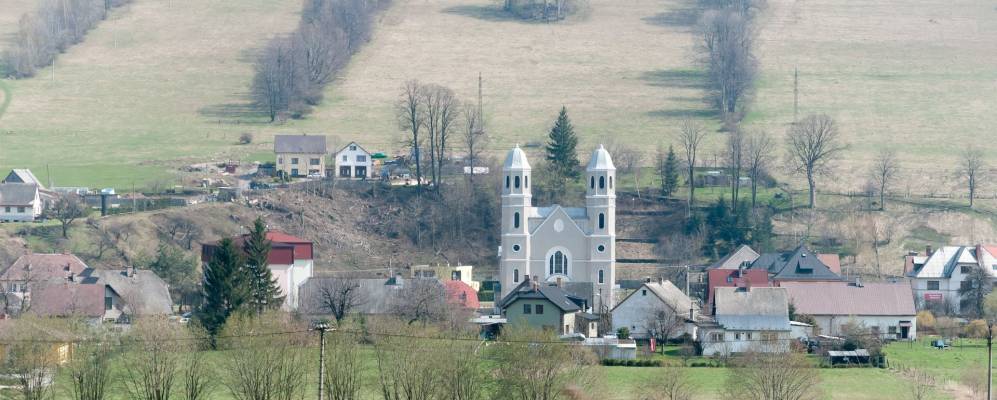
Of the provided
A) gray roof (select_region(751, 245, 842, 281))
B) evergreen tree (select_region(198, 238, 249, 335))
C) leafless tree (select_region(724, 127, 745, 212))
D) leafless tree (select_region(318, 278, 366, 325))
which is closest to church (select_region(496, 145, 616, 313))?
gray roof (select_region(751, 245, 842, 281))

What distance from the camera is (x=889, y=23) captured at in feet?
546

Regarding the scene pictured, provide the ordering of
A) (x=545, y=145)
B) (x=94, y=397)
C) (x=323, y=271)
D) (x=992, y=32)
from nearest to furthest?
(x=94, y=397) < (x=323, y=271) < (x=545, y=145) < (x=992, y=32)

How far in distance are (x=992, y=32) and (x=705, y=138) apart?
125 feet

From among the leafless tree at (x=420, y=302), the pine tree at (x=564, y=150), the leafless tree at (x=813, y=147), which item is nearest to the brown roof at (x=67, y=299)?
the leafless tree at (x=420, y=302)

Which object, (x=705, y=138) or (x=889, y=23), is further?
(x=889, y=23)

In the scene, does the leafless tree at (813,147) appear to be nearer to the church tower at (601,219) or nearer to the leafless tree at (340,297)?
the church tower at (601,219)

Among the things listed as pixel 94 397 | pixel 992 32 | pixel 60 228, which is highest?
pixel 992 32

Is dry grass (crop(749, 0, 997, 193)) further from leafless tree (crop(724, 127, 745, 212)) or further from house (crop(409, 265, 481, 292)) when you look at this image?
house (crop(409, 265, 481, 292))

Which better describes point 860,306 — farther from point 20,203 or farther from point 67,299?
point 20,203

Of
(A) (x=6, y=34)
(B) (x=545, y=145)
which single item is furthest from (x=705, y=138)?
(A) (x=6, y=34)

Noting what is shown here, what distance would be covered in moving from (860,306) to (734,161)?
98.8 feet

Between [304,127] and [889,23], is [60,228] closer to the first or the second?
[304,127]

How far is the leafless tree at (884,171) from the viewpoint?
121 metres

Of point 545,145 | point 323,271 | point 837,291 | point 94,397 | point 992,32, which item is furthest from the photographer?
point 992,32
